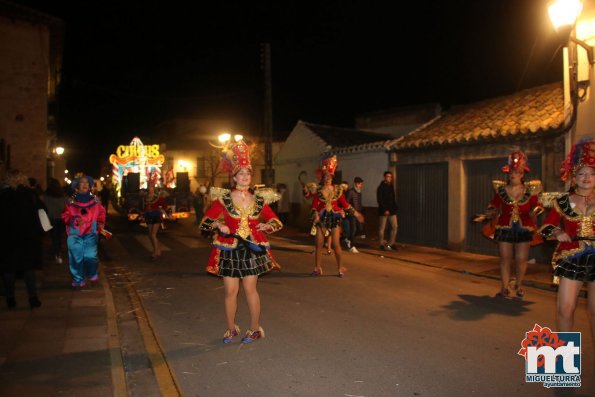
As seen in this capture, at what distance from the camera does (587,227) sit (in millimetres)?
4172

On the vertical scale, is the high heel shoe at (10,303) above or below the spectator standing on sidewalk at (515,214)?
below

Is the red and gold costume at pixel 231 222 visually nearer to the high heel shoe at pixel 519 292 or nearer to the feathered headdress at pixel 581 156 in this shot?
the feathered headdress at pixel 581 156

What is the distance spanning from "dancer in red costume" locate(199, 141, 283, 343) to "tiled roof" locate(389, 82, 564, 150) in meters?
7.72

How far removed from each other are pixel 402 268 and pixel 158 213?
5.55m

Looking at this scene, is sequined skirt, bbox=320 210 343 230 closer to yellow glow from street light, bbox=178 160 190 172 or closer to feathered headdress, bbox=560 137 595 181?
feathered headdress, bbox=560 137 595 181

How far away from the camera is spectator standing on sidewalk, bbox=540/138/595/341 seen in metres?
4.09

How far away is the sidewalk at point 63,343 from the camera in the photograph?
406cm

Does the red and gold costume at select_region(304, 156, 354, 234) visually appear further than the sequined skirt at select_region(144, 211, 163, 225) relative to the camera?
No

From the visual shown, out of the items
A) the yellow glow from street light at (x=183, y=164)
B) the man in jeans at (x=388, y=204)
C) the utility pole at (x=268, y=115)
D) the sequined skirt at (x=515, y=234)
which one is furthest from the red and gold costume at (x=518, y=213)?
the yellow glow from street light at (x=183, y=164)

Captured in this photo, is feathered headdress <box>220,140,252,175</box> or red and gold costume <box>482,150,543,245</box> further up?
feathered headdress <box>220,140,252,175</box>

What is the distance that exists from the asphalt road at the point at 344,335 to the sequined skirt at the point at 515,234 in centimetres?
89

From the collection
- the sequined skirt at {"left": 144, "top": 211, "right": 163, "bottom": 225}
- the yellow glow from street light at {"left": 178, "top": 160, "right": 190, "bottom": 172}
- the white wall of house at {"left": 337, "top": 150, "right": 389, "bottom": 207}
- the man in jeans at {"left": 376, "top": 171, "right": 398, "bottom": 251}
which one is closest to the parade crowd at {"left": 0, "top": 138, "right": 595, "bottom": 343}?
the sequined skirt at {"left": 144, "top": 211, "right": 163, "bottom": 225}

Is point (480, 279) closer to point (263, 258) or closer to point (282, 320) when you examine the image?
point (282, 320)

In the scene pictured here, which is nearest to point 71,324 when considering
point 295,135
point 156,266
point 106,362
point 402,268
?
point 106,362
